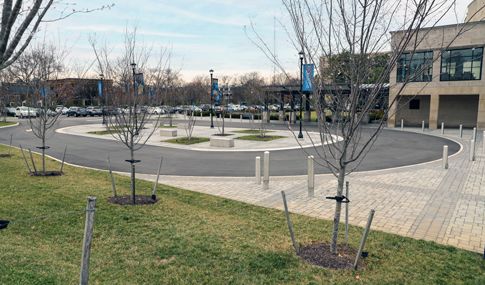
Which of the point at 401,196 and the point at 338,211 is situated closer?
the point at 338,211

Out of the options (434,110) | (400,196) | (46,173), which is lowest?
(400,196)

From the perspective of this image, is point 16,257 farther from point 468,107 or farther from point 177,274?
point 468,107

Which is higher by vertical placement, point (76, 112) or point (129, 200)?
point (76, 112)

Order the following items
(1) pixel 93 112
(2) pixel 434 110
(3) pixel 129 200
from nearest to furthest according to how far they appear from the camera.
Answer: (3) pixel 129 200 < (2) pixel 434 110 < (1) pixel 93 112

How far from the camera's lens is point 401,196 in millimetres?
9867

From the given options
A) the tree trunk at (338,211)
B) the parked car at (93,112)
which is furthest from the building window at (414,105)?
the parked car at (93,112)

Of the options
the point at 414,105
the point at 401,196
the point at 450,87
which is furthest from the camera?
the point at 414,105

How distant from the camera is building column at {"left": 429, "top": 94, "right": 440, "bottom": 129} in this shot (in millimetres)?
33125

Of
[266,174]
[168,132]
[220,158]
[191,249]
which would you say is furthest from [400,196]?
[168,132]

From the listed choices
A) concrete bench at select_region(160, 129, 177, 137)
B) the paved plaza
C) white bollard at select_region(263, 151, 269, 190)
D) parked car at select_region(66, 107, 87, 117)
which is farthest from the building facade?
parked car at select_region(66, 107, 87, 117)

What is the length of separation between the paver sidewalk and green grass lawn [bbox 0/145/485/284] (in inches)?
25.4

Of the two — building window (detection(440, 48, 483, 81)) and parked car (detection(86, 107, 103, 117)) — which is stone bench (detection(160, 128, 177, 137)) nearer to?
building window (detection(440, 48, 483, 81))

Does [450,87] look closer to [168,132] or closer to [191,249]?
[168,132]

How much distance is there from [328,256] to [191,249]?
233 centimetres
